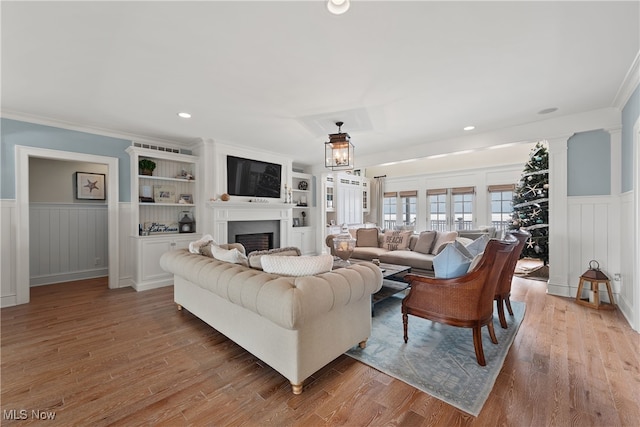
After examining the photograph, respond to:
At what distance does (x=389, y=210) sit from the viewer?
943 cm

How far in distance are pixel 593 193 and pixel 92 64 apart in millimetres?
5924

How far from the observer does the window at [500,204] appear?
24.0ft

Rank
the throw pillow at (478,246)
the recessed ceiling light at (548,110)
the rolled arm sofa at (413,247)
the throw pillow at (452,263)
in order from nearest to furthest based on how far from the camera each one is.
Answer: the throw pillow at (452,263) → the throw pillow at (478,246) → the recessed ceiling light at (548,110) → the rolled arm sofa at (413,247)

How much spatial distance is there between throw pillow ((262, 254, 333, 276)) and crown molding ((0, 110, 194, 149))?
12.7 ft

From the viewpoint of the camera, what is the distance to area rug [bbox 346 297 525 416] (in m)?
1.79

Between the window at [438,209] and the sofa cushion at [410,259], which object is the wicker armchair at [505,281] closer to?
the sofa cushion at [410,259]

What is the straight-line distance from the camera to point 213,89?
111 inches

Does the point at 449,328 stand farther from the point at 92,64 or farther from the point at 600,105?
the point at 92,64

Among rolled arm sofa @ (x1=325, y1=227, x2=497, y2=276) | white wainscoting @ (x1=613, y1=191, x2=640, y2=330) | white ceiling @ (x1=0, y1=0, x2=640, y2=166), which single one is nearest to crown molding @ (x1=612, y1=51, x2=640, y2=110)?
white ceiling @ (x1=0, y1=0, x2=640, y2=166)

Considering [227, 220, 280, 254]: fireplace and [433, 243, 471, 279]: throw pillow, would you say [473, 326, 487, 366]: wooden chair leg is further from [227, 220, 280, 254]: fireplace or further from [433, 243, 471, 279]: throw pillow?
[227, 220, 280, 254]: fireplace

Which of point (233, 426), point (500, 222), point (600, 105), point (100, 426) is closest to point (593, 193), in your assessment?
point (600, 105)

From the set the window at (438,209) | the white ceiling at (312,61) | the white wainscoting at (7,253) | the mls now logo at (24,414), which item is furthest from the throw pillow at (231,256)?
the window at (438,209)

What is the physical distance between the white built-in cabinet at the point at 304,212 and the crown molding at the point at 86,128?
2751 mm

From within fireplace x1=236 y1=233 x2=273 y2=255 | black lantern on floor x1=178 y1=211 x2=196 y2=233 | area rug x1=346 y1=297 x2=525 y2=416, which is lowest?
area rug x1=346 y1=297 x2=525 y2=416
